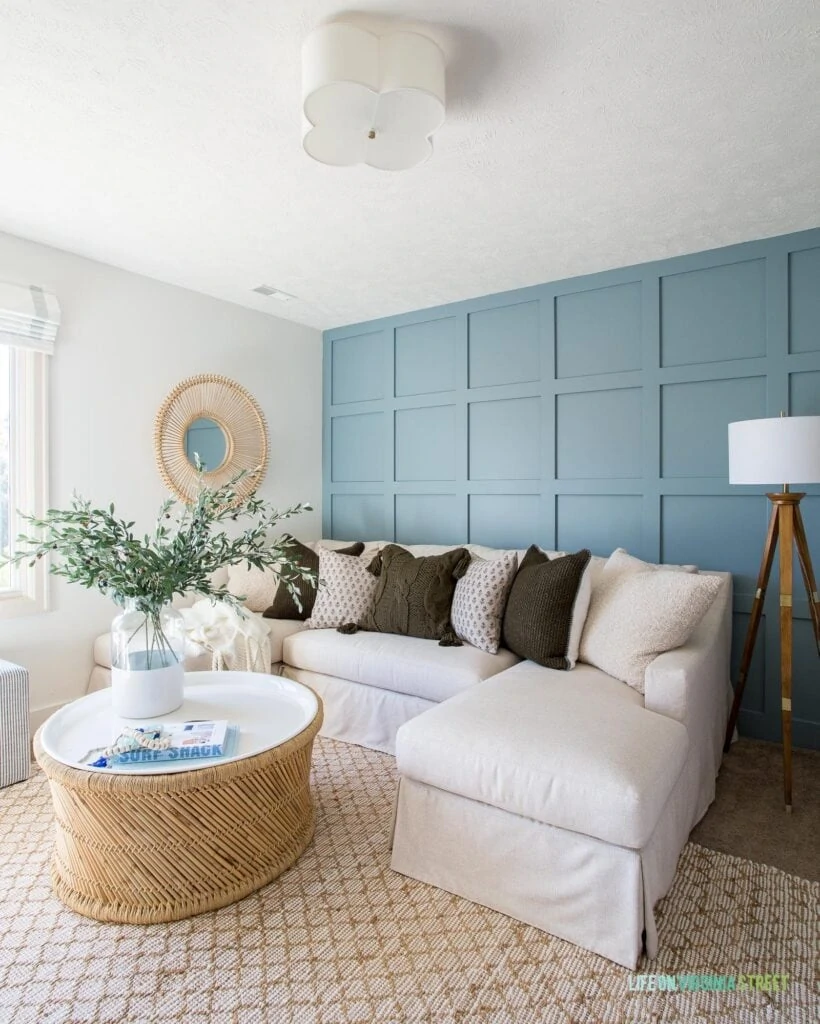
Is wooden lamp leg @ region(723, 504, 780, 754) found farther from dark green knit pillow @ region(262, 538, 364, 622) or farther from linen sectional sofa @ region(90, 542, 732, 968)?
dark green knit pillow @ region(262, 538, 364, 622)

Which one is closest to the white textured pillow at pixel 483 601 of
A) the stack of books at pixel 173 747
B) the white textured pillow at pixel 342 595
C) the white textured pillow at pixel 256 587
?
the white textured pillow at pixel 342 595

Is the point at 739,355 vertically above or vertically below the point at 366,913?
above

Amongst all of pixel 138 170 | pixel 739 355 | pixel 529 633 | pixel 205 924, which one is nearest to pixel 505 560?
pixel 529 633

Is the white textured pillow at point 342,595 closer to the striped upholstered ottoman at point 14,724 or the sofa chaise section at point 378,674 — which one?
the sofa chaise section at point 378,674

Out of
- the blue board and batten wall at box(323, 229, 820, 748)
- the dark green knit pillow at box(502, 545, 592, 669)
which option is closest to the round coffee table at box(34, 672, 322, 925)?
the dark green knit pillow at box(502, 545, 592, 669)

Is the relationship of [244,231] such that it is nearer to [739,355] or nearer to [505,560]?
[505,560]

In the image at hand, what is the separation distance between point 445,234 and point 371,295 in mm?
994

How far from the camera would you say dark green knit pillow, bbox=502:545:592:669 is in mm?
2586

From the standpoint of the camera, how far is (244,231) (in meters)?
2.91

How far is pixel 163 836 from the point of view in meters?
1.71

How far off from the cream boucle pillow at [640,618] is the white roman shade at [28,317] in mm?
2873

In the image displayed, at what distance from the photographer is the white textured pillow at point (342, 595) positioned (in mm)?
3282

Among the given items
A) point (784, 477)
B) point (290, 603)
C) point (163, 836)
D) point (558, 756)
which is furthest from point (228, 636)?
point (784, 477)

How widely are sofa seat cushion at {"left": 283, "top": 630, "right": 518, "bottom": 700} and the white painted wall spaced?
44.3 inches
